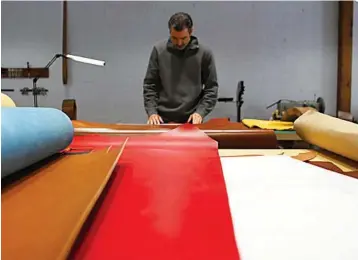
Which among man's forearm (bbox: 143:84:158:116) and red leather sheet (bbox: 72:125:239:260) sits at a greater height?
man's forearm (bbox: 143:84:158:116)

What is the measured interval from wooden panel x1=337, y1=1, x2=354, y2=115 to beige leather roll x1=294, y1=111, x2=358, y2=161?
303 cm

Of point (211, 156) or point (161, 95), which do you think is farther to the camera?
point (161, 95)

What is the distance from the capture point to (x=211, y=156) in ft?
2.89

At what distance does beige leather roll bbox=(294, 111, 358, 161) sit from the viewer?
0.90 m

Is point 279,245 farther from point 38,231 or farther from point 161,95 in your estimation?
point 161,95

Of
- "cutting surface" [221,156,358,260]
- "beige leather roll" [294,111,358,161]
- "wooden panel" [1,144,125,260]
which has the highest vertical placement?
"beige leather roll" [294,111,358,161]

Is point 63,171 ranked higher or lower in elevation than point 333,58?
lower

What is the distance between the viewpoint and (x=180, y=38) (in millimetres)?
2041

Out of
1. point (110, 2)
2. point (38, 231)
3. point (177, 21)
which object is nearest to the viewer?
point (38, 231)

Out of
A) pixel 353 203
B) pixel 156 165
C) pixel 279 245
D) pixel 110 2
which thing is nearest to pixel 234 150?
pixel 156 165

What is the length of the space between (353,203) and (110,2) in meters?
3.75

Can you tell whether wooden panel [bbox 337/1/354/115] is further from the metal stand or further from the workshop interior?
the workshop interior

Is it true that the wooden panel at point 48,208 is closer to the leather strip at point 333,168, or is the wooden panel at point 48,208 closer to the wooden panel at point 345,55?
the leather strip at point 333,168

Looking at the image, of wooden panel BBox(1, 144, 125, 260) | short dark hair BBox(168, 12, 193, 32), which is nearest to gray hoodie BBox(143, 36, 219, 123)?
short dark hair BBox(168, 12, 193, 32)
